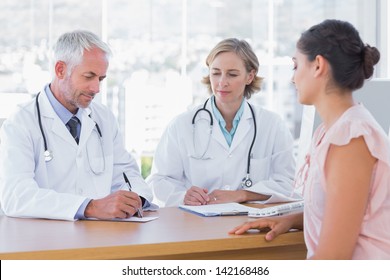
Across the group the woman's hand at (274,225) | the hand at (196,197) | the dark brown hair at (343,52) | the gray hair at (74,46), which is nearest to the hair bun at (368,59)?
the dark brown hair at (343,52)

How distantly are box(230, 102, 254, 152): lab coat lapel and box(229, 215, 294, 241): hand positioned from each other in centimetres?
97

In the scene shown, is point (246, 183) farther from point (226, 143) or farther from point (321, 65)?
point (321, 65)

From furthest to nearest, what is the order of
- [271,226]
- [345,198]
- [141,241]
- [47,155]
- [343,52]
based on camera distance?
[47,155] < [271,226] < [141,241] < [343,52] < [345,198]

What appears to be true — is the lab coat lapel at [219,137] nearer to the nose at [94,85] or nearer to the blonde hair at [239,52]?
the blonde hair at [239,52]

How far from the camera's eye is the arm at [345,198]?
154 centimetres

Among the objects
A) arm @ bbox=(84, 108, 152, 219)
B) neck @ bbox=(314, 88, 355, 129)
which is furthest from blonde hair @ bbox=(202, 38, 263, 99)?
neck @ bbox=(314, 88, 355, 129)

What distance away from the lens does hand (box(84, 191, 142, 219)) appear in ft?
6.72

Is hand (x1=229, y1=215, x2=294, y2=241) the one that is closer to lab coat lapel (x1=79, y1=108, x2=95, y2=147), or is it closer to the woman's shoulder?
the woman's shoulder

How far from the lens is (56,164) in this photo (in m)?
2.35

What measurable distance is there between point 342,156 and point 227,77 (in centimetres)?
140

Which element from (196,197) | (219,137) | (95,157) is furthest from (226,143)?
(95,157)

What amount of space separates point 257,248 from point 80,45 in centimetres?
99

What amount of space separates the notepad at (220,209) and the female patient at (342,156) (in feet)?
1.55
